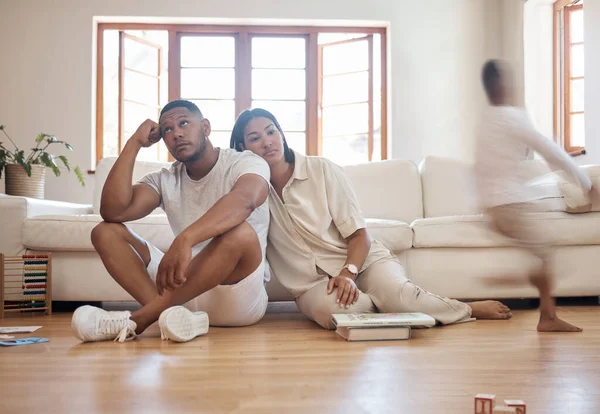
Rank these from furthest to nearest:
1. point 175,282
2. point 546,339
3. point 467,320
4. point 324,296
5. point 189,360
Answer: point 467,320 → point 324,296 → point 546,339 → point 175,282 → point 189,360

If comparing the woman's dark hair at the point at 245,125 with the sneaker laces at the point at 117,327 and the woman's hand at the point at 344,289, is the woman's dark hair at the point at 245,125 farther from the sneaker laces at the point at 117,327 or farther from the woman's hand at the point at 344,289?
the sneaker laces at the point at 117,327

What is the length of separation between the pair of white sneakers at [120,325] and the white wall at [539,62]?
389cm

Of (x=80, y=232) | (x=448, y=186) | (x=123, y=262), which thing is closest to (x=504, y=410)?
(x=123, y=262)

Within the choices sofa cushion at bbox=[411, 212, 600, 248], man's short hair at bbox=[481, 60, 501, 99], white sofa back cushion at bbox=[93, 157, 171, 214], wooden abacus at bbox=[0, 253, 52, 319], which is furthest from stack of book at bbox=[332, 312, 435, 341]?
white sofa back cushion at bbox=[93, 157, 171, 214]

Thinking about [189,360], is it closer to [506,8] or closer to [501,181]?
[501,181]

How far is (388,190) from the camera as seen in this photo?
3.69m

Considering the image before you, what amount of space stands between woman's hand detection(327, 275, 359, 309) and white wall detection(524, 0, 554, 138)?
3.46 metres

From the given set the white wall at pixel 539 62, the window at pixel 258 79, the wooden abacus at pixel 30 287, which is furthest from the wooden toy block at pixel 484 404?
the window at pixel 258 79

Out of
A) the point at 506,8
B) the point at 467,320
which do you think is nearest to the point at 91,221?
the point at 467,320

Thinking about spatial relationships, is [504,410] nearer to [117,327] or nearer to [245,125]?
[117,327]

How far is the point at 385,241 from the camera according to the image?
9.81ft

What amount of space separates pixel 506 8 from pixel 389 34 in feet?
3.28

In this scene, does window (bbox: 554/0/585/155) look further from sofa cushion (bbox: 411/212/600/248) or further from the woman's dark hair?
the woman's dark hair

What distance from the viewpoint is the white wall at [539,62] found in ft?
16.8
